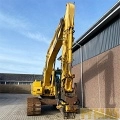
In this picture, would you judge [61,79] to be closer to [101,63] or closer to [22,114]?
[22,114]

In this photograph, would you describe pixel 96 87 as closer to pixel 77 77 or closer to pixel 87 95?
pixel 87 95

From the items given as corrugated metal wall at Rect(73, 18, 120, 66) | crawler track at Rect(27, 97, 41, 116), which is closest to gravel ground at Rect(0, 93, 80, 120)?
crawler track at Rect(27, 97, 41, 116)

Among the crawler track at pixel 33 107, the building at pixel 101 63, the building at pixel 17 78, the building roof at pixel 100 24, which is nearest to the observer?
the building roof at pixel 100 24

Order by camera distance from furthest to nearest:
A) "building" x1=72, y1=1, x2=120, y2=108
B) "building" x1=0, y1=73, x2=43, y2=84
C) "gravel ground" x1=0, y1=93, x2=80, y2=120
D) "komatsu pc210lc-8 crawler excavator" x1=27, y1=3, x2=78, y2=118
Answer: "building" x1=0, y1=73, x2=43, y2=84
"building" x1=72, y1=1, x2=120, y2=108
"gravel ground" x1=0, y1=93, x2=80, y2=120
"komatsu pc210lc-8 crawler excavator" x1=27, y1=3, x2=78, y2=118

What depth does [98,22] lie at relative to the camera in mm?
16641

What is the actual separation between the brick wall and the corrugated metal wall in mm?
360

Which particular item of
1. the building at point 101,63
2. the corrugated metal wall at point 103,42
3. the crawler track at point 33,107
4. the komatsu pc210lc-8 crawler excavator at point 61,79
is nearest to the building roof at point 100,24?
the building at point 101,63

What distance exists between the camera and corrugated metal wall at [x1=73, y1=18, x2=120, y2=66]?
49.6 feet

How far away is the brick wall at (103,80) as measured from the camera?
15.2m

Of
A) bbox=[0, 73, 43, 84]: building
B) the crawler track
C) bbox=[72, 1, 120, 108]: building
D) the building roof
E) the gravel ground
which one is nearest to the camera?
the building roof

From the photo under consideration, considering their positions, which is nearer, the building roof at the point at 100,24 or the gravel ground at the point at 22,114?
the building roof at the point at 100,24

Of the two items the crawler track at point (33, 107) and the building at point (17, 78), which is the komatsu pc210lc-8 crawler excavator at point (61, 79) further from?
the building at point (17, 78)

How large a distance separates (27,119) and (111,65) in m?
6.00

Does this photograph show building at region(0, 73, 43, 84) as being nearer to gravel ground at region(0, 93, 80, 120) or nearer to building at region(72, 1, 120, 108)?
building at region(72, 1, 120, 108)
